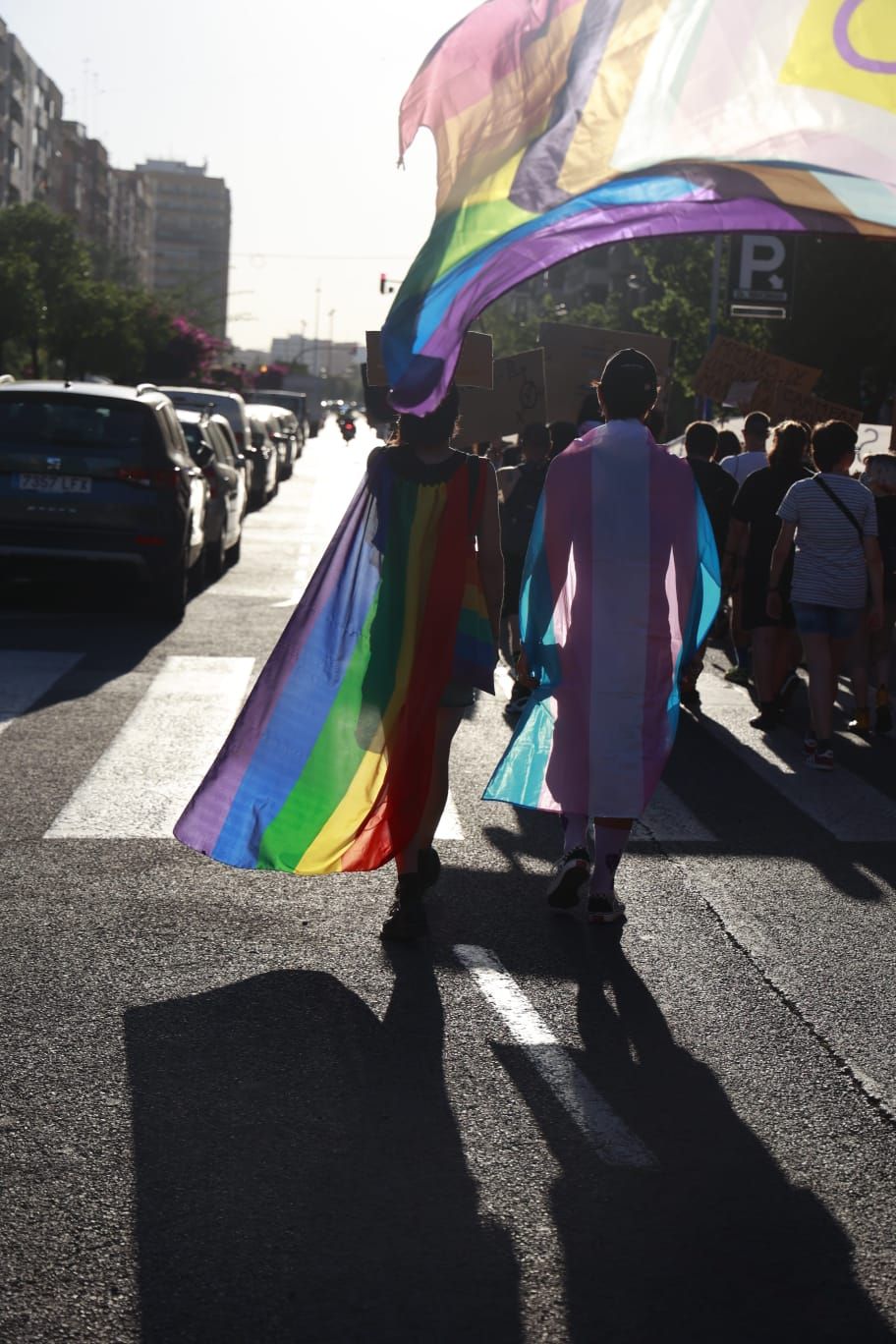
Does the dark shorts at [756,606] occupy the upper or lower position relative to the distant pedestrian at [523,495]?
lower

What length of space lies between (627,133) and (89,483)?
35.9ft

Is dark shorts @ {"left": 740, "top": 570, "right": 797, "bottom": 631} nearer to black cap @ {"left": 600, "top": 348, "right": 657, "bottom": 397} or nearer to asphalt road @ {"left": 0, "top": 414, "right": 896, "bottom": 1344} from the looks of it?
asphalt road @ {"left": 0, "top": 414, "right": 896, "bottom": 1344}

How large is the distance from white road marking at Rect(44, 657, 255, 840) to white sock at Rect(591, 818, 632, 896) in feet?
6.48

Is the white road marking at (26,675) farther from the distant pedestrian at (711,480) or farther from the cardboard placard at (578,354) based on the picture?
the cardboard placard at (578,354)

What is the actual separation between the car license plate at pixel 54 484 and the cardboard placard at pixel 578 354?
596 cm

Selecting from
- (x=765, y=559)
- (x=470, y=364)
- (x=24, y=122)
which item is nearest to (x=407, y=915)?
(x=765, y=559)

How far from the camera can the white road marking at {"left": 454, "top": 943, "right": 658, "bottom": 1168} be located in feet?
15.2

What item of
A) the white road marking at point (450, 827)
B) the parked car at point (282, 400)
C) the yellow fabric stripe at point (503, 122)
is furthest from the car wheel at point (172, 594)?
the parked car at point (282, 400)

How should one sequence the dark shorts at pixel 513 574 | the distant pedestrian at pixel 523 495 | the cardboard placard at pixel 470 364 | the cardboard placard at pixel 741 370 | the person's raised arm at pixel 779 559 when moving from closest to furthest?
the person's raised arm at pixel 779 559 → the distant pedestrian at pixel 523 495 → the dark shorts at pixel 513 574 → the cardboard placard at pixel 470 364 → the cardboard placard at pixel 741 370

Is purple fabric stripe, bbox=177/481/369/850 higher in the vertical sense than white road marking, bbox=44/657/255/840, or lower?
higher

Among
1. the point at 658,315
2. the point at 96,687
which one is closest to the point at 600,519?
the point at 96,687

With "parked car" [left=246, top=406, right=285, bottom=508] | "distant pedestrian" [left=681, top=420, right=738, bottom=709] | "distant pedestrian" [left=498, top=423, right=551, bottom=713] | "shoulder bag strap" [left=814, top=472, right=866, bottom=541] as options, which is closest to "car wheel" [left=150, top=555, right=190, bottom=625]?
"distant pedestrian" [left=498, top=423, right=551, bottom=713]

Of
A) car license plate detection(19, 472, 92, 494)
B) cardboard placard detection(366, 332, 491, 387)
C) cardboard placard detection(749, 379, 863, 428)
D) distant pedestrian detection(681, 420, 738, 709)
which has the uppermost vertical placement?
cardboard placard detection(366, 332, 491, 387)

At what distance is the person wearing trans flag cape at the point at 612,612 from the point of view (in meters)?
6.71
